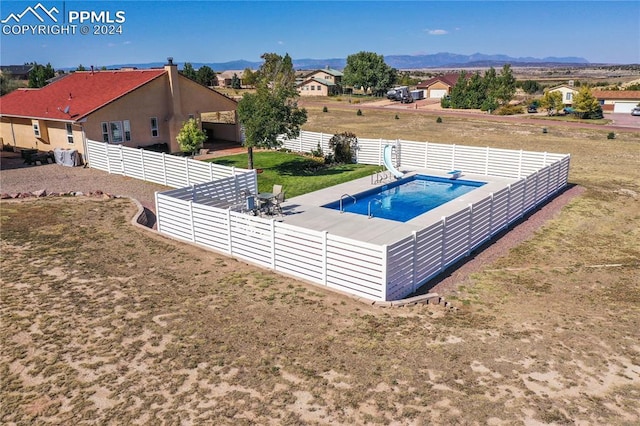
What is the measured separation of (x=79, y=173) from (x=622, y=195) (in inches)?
1141

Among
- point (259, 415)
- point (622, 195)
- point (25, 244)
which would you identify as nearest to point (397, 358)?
point (259, 415)

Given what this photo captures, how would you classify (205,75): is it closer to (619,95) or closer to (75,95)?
(75,95)

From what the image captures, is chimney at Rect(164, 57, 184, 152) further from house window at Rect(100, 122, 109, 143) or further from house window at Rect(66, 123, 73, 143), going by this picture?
house window at Rect(66, 123, 73, 143)

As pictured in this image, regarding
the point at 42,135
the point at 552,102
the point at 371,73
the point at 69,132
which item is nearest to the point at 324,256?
the point at 69,132

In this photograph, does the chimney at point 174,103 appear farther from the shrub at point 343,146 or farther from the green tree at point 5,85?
the green tree at point 5,85

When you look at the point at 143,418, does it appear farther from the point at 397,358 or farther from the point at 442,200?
the point at 442,200

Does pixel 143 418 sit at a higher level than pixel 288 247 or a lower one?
lower

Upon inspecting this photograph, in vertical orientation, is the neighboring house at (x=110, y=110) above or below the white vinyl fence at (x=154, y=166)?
above

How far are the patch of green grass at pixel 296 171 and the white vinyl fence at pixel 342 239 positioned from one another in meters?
4.05

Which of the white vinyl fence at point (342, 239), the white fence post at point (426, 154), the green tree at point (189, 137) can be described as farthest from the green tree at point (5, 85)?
the white fence post at point (426, 154)

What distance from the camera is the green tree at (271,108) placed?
2628cm

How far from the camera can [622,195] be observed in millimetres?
24141

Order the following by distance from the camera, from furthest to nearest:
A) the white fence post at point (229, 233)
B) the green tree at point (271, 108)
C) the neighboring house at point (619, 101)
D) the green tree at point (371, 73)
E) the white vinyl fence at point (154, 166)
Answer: the green tree at point (371, 73), the neighboring house at point (619, 101), the green tree at point (271, 108), the white vinyl fence at point (154, 166), the white fence post at point (229, 233)

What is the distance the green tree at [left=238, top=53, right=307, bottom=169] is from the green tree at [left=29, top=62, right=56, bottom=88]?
58.1m
